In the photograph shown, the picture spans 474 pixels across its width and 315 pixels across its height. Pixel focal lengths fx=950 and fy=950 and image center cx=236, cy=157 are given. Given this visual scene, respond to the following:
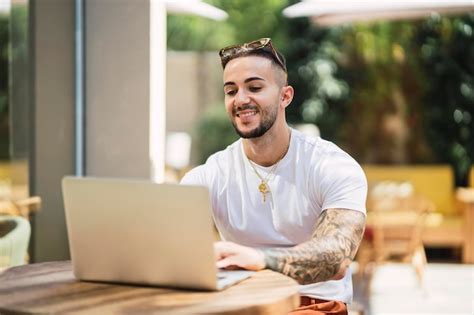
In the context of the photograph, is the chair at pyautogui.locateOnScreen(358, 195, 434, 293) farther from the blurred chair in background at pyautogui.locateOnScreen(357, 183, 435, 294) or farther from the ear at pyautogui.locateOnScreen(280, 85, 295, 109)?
the ear at pyautogui.locateOnScreen(280, 85, 295, 109)

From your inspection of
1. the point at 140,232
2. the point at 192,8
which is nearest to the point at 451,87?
the point at 192,8

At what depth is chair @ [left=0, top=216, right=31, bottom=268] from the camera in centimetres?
360

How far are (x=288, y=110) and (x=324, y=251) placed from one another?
8.59m

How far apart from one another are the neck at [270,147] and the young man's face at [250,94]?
6 cm

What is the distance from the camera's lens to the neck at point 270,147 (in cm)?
260

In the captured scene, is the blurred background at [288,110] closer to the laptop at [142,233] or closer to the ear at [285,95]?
the ear at [285,95]

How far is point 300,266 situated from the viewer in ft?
7.09

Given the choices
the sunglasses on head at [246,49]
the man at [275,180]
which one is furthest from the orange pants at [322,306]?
the sunglasses on head at [246,49]

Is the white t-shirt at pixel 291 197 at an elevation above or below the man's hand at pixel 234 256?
above

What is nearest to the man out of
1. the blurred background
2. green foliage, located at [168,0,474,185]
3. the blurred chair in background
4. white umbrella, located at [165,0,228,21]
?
the blurred background

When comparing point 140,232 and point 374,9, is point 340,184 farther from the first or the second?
point 374,9

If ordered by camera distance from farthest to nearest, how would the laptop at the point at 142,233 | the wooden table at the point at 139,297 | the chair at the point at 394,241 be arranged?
the chair at the point at 394,241 → the laptop at the point at 142,233 → the wooden table at the point at 139,297

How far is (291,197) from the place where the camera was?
2514 mm

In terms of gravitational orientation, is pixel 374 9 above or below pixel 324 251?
above
